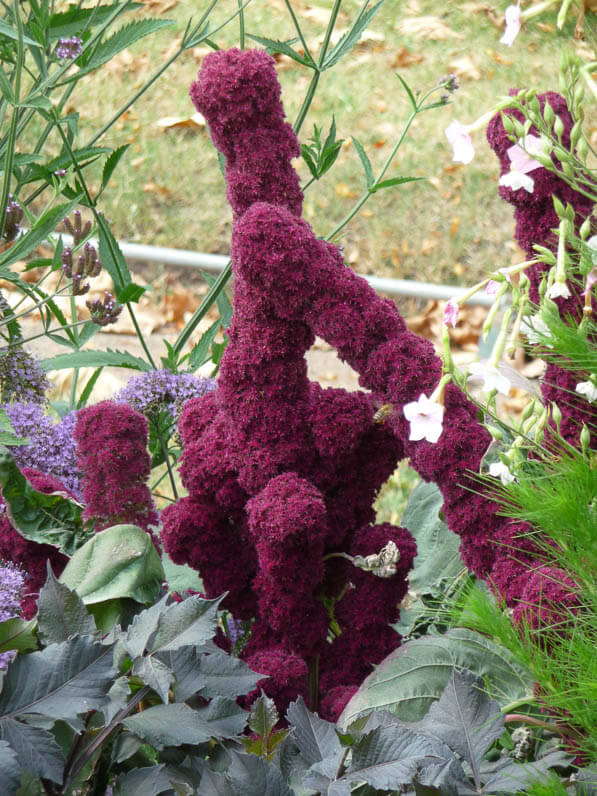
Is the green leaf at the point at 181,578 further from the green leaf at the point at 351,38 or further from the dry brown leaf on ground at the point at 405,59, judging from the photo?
the dry brown leaf on ground at the point at 405,59

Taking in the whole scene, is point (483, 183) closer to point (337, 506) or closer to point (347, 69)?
point (347, 69)

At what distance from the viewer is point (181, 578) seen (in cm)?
118

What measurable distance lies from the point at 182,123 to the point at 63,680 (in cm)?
335

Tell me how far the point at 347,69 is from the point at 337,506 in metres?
3.49

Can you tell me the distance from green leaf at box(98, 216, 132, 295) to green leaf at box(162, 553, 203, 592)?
36cm

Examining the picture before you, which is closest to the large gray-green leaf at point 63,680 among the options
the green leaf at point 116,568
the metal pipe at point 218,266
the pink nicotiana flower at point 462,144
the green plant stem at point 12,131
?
the green leaf at point 116,568

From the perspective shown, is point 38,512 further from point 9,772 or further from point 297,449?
point 9,772

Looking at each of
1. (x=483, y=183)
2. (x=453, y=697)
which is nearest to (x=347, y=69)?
(x=483, y=183)

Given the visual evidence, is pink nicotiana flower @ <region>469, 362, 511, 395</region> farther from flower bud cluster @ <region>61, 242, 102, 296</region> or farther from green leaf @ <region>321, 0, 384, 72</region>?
green leaf @ <region>321, 0, 384, 72</region>

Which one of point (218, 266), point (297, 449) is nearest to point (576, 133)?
point (297, 449)

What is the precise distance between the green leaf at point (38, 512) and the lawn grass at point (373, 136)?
2240 mm

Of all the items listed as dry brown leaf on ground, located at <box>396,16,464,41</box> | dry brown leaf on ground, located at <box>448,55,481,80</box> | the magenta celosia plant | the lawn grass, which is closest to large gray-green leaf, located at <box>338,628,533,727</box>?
the magenta celosia plant

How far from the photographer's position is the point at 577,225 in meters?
0.93

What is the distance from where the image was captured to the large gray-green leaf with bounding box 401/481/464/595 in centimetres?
121
